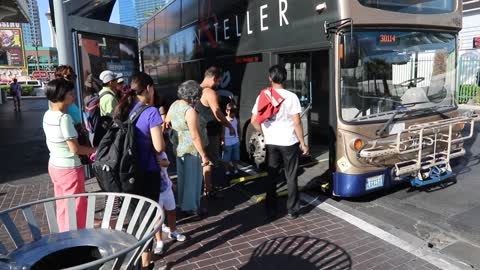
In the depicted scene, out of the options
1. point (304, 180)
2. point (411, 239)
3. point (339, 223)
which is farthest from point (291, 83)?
point (411, 239)

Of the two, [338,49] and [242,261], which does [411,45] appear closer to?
[338,49]

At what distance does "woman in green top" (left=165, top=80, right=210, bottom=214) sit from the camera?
4.46 metres

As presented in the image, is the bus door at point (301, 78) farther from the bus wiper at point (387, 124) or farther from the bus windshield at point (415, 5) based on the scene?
the bus windshield at point (415, 5)

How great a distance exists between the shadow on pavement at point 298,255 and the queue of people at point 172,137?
73cm

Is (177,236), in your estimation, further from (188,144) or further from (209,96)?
(209,96)

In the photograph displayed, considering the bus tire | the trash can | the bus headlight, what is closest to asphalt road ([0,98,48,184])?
the bus tire

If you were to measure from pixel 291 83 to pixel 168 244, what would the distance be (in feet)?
11.4

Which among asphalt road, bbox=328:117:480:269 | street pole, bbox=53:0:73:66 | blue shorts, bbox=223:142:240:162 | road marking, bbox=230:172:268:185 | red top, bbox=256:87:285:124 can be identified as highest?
street pole, bbox=53:0:73:66

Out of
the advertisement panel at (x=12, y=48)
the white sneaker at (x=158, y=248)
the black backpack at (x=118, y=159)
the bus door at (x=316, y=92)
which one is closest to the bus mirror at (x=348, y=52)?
the bus door at (x=316, y=92)

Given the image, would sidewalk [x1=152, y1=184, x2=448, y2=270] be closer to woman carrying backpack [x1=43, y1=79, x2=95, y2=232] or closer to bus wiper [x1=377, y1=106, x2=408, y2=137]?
woman carrying backpack [x1=43, y1=79, x2=95, y2=232]

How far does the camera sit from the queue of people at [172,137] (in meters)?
3.56

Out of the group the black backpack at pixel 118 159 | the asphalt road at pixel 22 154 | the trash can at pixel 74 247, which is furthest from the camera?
the asphalt road at pixel 22 154

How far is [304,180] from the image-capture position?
20.1ft

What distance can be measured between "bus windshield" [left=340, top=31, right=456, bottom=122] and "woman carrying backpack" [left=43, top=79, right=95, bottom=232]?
9.86 ft
